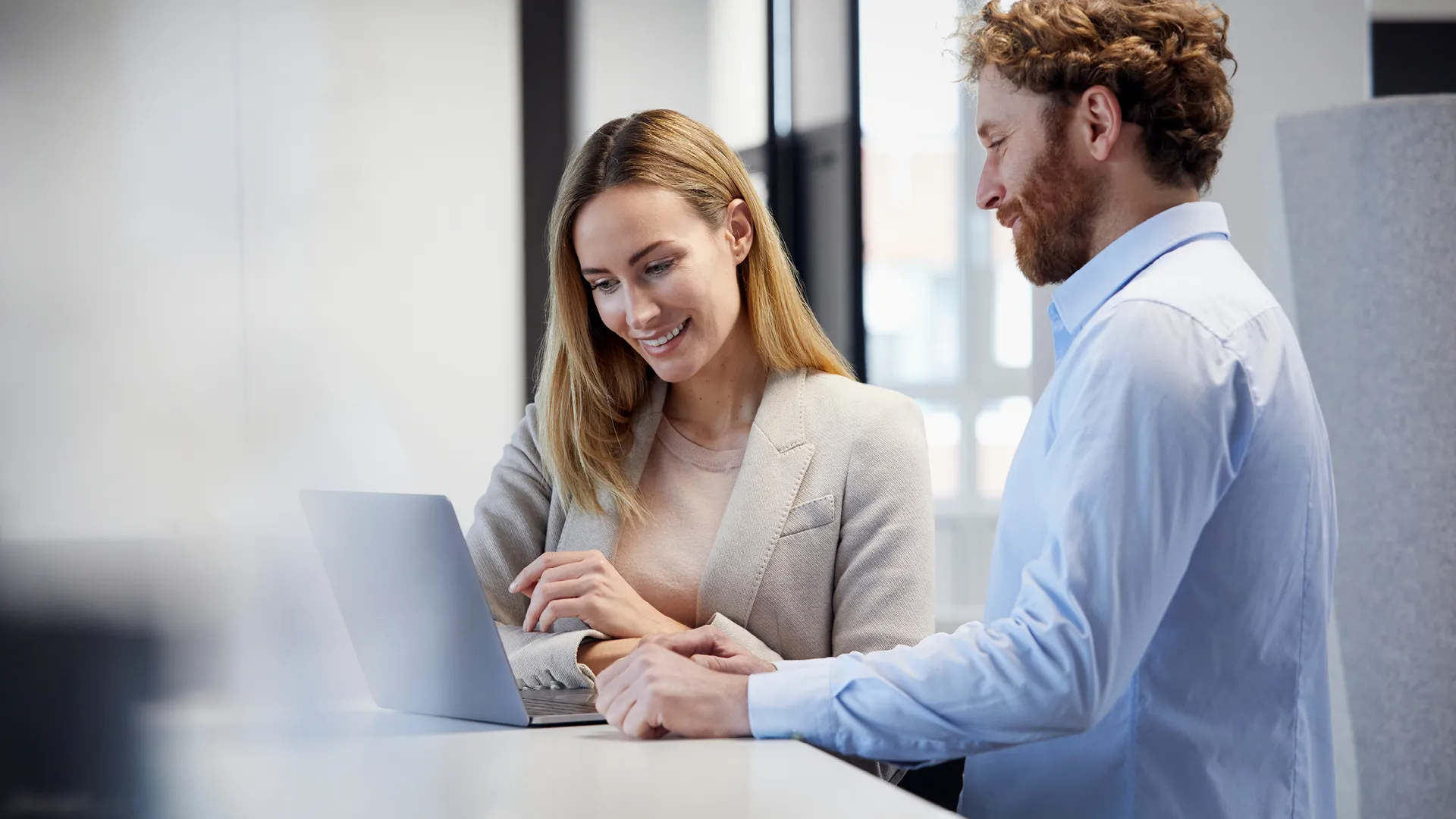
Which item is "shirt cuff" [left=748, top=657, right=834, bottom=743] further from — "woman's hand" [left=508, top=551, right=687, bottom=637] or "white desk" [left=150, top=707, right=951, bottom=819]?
"woman's hand" [left=508, top=551, right=687, bottom=637]

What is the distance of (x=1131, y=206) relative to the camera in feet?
3.48

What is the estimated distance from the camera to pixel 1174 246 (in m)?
1.04

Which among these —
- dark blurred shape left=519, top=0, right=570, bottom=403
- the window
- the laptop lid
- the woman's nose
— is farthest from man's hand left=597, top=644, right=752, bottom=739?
the window

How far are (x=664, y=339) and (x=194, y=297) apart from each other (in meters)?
1.23

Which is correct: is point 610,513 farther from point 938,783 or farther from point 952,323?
point 952,323

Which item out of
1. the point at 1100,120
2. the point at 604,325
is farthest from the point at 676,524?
the point at 1100,120

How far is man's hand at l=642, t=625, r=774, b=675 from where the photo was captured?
1.09 meters

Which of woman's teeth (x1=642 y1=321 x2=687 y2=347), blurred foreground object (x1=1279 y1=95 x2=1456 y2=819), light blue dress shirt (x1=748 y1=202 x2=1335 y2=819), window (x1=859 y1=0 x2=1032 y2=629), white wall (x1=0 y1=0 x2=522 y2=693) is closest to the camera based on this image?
white wall (x1=0 y1=0 x2=522 y2=693)

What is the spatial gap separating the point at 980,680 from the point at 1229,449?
26cm

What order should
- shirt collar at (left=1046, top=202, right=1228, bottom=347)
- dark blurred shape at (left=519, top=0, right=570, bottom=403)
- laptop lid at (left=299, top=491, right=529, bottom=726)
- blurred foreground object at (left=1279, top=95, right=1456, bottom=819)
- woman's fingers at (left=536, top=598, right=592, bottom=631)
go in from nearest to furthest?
1. laptop lid at (left=299, top=491, right=529, bottom=726)
2. shirt collar at (left=1046, top=202, right=1228, bottom=347)
3. woman's fingers at (left=536, top=598, right=592, bottom=631)
4. blurred foreground object at (left=1279, top=95, right=1456, bottom=819)
5. dark blurred shape at (left=519, top=0, right=570, bottom=403)


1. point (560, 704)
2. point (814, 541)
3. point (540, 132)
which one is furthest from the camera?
point (540, 132)

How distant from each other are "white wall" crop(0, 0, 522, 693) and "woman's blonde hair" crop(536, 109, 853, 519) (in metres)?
1.11

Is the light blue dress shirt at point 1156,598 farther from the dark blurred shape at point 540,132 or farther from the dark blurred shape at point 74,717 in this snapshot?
the dark blurred shape at point 540,132

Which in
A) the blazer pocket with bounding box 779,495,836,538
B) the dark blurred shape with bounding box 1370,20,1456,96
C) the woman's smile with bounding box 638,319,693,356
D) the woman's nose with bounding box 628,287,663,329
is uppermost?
Result: the dark blurred shape with bounding box 1370,20,1456,96
